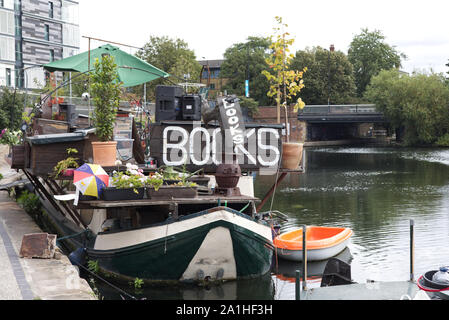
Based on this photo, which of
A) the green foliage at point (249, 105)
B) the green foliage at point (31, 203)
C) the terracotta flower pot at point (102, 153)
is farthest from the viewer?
the green foliage at point (249, 105)

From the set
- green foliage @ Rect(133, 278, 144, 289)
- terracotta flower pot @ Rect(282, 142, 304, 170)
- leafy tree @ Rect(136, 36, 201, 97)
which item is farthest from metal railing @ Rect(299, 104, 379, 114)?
green foliage @ Rect(133, 278, 144, 289)

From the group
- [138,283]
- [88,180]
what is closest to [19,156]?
[88,180]

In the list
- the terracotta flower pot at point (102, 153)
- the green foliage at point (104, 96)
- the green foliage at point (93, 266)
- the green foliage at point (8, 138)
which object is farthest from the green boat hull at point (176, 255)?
the green foliage at point (8, 138)

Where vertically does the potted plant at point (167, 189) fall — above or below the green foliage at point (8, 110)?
below

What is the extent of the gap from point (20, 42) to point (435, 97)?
4749cm

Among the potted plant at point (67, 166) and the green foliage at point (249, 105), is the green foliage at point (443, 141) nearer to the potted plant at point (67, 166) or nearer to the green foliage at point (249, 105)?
the green foliage at point (249, 105)

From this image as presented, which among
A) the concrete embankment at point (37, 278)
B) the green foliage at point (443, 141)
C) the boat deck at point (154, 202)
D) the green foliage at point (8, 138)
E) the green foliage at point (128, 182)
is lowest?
the concrete embankment at point (37, 278)

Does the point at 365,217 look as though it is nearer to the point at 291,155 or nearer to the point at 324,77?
the point at 291,155

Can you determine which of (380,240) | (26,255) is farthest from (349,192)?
(26,255)

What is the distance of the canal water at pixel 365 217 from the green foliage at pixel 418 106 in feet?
65.5

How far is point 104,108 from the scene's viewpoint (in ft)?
38.4

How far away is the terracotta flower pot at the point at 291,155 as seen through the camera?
506 inches

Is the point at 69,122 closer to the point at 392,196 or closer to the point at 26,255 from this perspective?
the point at 26,255

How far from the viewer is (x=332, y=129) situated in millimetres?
89000
